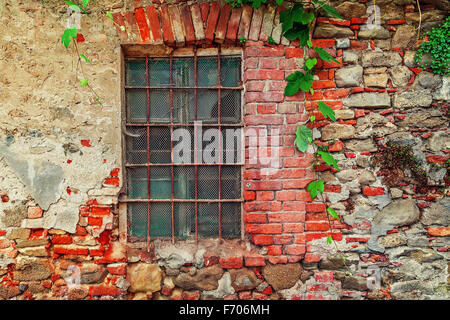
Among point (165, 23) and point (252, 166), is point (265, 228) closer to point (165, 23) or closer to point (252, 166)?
point (252, 166)

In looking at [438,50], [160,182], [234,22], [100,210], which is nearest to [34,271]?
[100,210]

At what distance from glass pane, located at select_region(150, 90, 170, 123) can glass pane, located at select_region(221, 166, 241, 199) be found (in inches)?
24.7

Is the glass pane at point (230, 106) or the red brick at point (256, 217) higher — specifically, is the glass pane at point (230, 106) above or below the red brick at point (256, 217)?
above

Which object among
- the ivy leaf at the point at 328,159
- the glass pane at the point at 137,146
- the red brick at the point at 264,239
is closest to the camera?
the ivy leaf at the point at 328,159

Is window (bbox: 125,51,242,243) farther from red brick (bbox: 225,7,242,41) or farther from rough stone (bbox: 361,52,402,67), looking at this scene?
rough stone (bbox: 361,52,402,67)

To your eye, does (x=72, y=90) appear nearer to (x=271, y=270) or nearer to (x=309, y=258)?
(x=271, y=270)

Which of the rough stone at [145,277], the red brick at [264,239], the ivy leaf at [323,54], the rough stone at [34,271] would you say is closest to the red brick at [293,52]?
the ivy leaf at [323,54]

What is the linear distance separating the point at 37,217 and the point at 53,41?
4.32 feet

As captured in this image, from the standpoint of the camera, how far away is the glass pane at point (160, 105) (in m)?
2.28

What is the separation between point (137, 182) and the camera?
2.28m

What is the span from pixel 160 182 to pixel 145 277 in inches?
28.7

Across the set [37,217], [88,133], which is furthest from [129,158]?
[37,217]

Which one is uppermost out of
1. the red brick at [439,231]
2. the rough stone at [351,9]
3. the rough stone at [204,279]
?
the rough stone at [351,9]

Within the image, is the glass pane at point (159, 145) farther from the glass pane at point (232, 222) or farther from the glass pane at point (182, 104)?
the glass pane at point (232, 222)
